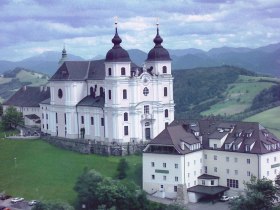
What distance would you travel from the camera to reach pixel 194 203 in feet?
216

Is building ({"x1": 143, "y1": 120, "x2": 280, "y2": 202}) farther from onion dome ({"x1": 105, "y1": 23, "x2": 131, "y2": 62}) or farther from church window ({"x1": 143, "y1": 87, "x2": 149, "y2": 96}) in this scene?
onion dome ({"x1": 105, "y1": 23, "x2": 131, "y2": 62})

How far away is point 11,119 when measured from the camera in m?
96.7

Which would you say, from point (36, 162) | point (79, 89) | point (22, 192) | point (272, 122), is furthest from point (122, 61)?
point (272, 122)

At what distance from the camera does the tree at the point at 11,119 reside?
3804 inches

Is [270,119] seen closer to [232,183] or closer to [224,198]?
[232,183]

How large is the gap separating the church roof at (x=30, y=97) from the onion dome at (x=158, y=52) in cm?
2406

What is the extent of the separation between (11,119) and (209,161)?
130ft

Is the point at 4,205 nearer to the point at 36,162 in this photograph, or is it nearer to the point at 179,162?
the point at 36,162

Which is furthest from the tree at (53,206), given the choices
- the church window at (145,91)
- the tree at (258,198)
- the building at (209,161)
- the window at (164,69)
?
the window at (164,69)

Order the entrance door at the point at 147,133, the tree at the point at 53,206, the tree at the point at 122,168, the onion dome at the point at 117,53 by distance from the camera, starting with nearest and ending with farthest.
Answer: the tree at the point at 53,206 < the tree at the point at 122,168 < the onion dome at the point at 117,53 < the entrance door at the point at 147,133

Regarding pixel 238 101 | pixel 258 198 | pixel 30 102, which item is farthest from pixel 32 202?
pixel 238 101

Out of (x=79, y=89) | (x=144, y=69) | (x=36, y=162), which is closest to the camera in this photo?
(x=36, y=162)

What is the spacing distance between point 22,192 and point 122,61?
2249cm

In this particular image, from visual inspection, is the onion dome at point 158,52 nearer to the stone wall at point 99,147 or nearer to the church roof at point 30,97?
the stone wall at point 99,147
